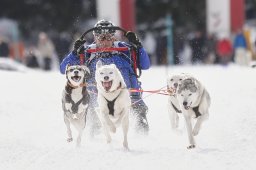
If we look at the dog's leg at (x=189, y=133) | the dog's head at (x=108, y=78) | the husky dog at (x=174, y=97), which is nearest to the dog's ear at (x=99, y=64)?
the dog's head at (x=108, y=78)

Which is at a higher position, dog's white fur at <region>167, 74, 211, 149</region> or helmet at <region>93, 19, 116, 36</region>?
helmet at <region>93, 19, 116, 36</region>

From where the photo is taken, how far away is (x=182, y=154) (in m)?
5.95

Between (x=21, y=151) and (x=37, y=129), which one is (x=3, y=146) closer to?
(x=21, y=151)

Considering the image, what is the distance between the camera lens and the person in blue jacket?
717 centimetres

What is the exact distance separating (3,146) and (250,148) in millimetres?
2344

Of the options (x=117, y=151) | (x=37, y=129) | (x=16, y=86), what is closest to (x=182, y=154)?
(x=117, y=151)

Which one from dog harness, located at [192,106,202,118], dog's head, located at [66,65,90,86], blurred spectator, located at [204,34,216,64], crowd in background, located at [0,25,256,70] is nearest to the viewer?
dog harness, located at [192,106,202,118]

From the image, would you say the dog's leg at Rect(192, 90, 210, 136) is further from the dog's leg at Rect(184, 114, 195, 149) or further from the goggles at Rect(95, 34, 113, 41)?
the goggles at Rect(95, 34, 113, 41)

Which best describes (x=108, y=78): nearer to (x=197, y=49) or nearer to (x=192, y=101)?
(x=192, y=101)

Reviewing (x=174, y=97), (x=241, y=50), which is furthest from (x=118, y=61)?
(x=241, y=50)

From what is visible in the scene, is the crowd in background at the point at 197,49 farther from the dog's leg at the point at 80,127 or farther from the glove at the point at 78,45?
the dog's leg at the point at 80,127

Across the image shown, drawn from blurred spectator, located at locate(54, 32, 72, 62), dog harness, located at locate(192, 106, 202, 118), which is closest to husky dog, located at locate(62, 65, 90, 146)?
dog harness, located at locate(192, 106, 202, 118)

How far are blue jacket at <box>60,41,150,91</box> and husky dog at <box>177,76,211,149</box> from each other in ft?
3.48

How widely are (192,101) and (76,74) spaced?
111 cm
